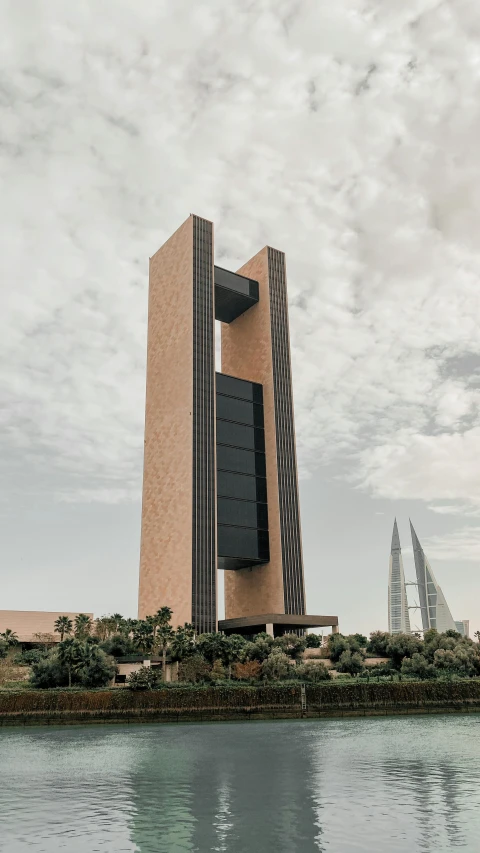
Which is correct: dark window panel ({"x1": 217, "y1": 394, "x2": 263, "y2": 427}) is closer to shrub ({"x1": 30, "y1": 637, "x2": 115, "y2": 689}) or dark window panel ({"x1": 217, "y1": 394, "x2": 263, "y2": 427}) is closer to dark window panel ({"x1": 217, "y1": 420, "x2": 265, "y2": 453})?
dark window panel ({"x1": 217, "y1": 420, "x2": 265, "y2": 453})

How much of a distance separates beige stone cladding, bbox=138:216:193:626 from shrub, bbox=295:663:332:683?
25.2 m

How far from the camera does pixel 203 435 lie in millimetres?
117688

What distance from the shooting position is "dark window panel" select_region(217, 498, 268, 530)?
400 ft

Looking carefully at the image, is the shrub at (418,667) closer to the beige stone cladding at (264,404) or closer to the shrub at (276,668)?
the shrub at (276,668)

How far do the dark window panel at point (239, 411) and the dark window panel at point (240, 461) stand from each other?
5.65 metres

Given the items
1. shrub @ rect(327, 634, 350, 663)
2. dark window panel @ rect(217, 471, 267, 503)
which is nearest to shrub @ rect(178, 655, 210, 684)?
shrub @ rect(327, 634, 350, 663)

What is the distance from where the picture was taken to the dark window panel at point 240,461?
411 ft

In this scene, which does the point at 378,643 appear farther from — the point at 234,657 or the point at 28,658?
the point at 28,658

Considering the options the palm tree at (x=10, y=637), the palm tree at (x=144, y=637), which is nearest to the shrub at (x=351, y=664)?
the palm tree at (x=144, y=637)

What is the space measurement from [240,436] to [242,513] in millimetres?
14455

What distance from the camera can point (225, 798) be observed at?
28.8 m

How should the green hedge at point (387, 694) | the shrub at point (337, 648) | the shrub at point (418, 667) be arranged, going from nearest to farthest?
the green hedge at point (387, 694)
the shrub at point (418, 667)
the shrub at point (337, 648)

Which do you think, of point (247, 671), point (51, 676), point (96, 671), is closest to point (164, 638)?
point (96, 671)

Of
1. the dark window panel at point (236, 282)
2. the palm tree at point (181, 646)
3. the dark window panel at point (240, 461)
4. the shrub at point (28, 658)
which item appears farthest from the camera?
the dark window panel at point (236, 282)
